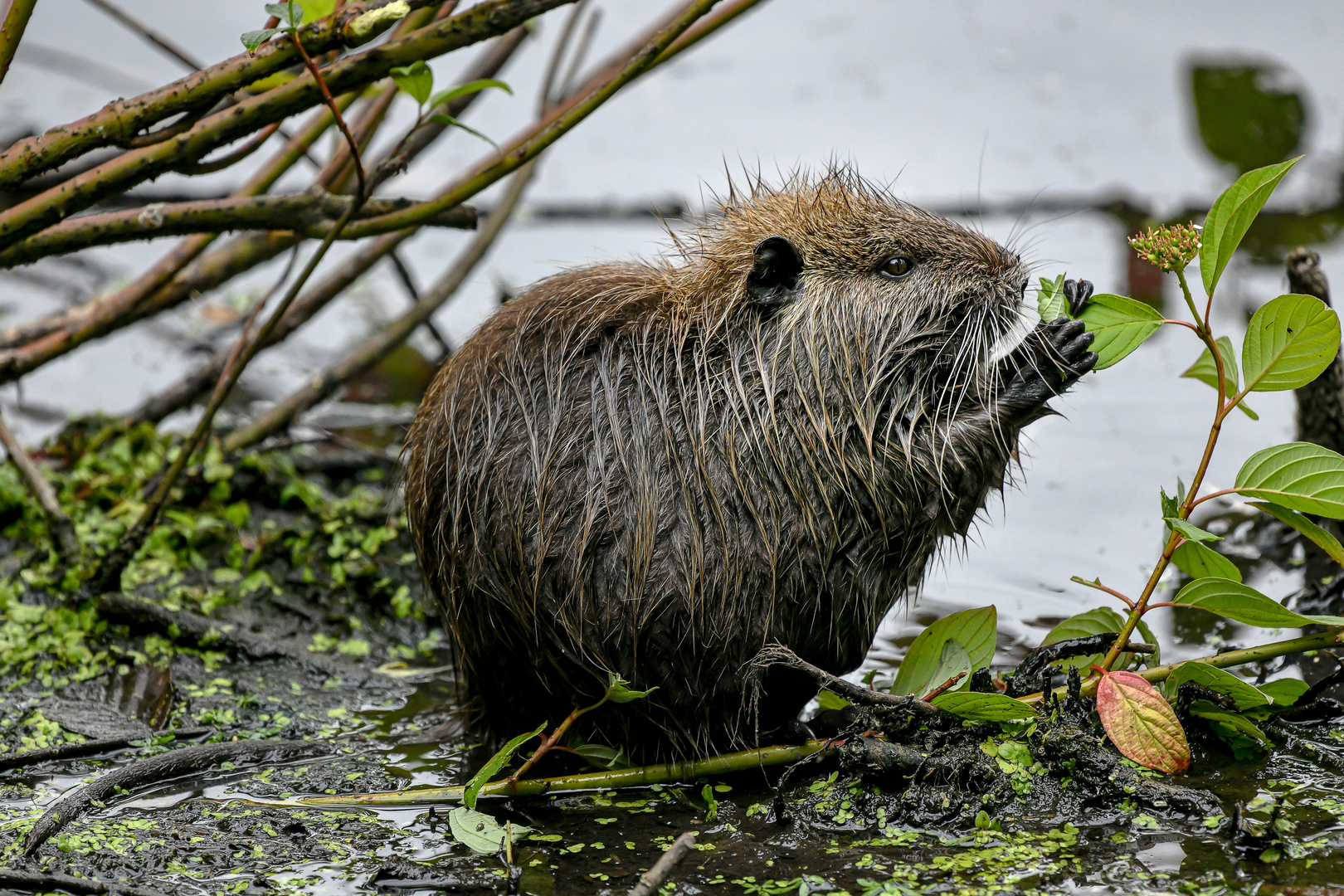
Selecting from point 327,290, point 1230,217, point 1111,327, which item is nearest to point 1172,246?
point 1230,217

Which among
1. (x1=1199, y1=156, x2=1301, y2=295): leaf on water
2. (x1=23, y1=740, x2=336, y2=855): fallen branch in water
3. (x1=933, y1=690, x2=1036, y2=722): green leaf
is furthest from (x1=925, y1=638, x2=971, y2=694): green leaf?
(x1=23, y1=740, x2=336, y2=855): fallen branch in water

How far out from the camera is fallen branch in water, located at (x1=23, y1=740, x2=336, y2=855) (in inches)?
92.6

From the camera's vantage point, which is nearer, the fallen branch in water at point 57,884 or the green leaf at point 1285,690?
the fallen branch in water at point 57,884

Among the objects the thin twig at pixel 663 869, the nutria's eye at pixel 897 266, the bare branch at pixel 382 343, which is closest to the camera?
the thin twig at pixel 663 869

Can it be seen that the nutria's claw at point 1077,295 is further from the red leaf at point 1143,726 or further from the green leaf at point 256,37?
the green leaf at point 256,37

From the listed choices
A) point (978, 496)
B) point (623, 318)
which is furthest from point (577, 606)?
point (978, 496)

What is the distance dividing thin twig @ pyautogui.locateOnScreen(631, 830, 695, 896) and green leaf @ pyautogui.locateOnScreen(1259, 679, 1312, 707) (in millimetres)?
1321

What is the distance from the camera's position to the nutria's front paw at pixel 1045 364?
273 cm

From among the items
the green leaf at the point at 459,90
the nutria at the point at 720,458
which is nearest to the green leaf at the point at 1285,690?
the nutria at the point at 720,458

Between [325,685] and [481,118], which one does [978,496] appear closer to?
[325,685]

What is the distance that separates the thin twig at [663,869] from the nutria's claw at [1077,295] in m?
1.43

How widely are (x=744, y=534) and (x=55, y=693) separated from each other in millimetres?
1726

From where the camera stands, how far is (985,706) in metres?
2.57

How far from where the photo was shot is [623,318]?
2.87 meters
